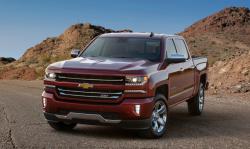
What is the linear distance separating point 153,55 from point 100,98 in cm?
168

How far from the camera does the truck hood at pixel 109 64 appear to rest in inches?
392

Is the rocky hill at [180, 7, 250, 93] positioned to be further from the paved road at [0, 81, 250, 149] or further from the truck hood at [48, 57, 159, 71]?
the truck hood at [48, 57, 159, 71]

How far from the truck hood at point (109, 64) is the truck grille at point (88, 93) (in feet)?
1.27

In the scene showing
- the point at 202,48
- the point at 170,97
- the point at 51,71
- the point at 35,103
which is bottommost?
the point at 202,48

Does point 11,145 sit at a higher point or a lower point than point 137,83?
lower

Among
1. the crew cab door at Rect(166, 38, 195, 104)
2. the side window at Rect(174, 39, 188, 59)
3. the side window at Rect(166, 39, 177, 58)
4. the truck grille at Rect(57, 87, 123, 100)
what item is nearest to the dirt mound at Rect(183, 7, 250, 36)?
the side window at Rect(174, 39, 188, 59)

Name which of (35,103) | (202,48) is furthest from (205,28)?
(35,103)

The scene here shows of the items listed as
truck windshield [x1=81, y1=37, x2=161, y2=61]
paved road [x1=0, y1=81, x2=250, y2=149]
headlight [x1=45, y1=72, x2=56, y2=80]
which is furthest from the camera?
truck windshield [x1=81, y1=37, x2=161, y2=61]

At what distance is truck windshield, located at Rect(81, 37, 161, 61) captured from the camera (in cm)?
1112

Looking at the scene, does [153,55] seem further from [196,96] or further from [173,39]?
[196,96]

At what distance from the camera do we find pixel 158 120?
1053 cm

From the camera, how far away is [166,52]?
11.3 metres

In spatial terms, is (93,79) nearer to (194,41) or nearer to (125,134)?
(125,134)

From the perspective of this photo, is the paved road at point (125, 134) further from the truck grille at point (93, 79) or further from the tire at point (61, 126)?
the truck grille at point (93, 79)
